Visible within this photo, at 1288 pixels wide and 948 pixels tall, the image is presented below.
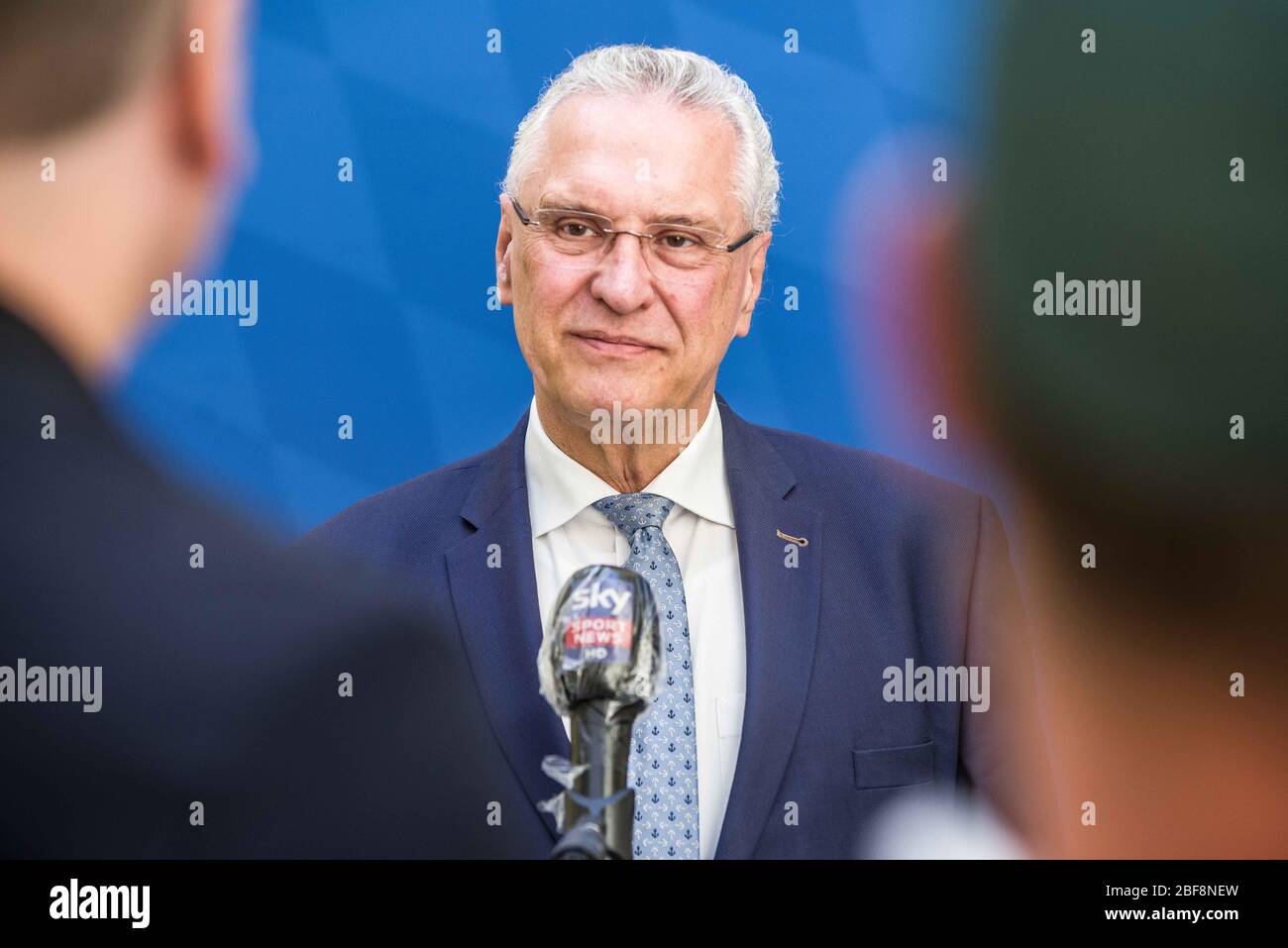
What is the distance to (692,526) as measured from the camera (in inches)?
124

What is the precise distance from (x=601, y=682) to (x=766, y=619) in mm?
964

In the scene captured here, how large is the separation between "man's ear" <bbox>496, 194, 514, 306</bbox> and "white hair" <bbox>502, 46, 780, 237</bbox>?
6cm

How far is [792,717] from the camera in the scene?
120 inches

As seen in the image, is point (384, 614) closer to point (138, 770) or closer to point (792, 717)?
point (138, 770)

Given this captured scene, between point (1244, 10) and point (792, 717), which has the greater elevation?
point (1244, 10)

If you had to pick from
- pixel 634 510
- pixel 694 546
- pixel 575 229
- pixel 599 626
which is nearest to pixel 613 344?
pixel 575 229

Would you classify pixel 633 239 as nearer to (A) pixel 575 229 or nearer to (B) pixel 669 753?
(A) pixel 575 229

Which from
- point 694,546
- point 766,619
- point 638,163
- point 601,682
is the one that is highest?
point 638,163

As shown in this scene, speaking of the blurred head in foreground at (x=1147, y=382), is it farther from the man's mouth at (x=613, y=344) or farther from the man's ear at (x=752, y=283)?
the man's mouth at (x=613, y=344)

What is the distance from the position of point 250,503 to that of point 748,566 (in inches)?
45.4

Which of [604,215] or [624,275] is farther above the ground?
[604,215]

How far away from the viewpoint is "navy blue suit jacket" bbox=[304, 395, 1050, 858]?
9.98 ft

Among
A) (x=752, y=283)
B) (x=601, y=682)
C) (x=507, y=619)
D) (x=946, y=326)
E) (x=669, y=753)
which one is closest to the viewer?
(x=601, y=682)
